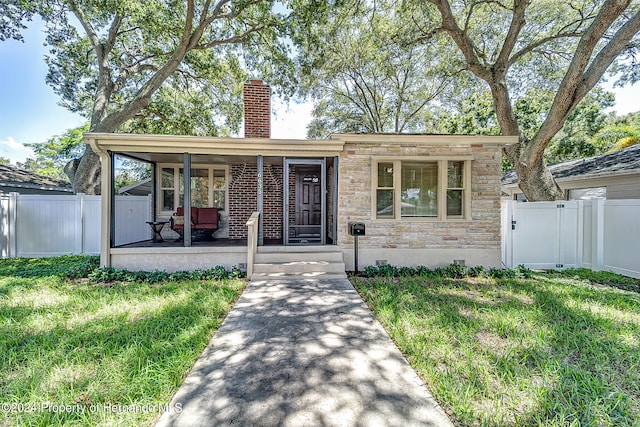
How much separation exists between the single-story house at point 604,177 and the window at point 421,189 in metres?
5.12

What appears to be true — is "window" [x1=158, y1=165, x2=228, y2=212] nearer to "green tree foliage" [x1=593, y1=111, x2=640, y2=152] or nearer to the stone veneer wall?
the stone veneer wall

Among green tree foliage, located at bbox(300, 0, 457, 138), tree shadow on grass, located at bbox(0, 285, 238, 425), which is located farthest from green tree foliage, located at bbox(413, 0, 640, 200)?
tree shadow on grass, located at bbox(0, 285, 238, 425)

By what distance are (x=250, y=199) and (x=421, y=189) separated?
4927 millimetres

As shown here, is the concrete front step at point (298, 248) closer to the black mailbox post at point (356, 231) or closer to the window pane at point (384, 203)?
the black mailbox post at point (356, 231)

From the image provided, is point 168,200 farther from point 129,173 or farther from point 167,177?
point 129,173

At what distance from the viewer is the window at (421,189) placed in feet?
21.1

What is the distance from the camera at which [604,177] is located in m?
8.14

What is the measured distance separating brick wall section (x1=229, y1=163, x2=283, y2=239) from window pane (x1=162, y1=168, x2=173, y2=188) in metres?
1.77

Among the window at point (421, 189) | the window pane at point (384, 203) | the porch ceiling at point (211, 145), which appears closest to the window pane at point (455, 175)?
the window at point (421, 189)

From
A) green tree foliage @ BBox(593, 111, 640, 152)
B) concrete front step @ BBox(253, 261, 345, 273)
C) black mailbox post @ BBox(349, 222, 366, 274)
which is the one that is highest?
green tree foliage @ BBox(593, 111, 640, 152)

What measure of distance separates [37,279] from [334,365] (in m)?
6.29

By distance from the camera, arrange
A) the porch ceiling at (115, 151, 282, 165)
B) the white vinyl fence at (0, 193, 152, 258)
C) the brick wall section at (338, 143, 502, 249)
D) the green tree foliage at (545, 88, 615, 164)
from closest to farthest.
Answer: the brick wall section at (338, 143, 502, 249) → the porch ceiling at (115, 151, 282, 165) → the white vinyl fence at (0, 193, 152, 258) → the green tree foliage at (545, 88, 615, 164)

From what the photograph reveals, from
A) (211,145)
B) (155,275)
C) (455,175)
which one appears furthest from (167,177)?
(455,175)

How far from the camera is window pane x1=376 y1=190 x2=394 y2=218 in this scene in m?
6.48
